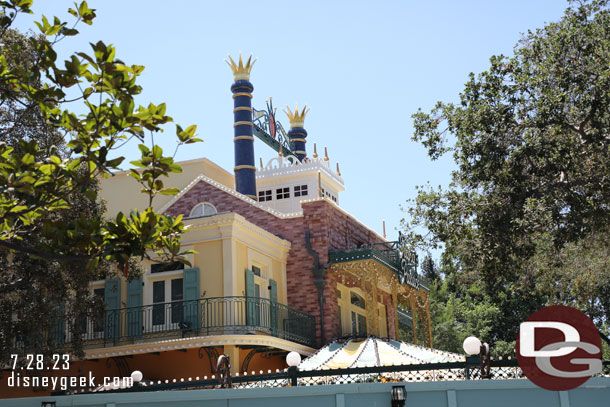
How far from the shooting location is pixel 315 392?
11023 millimetres

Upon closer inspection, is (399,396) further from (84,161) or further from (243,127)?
(243,127)

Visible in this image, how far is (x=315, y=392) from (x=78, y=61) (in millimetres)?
5884

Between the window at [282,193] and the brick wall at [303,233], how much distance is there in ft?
16.2

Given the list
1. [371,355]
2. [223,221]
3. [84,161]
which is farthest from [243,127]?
[84,161]

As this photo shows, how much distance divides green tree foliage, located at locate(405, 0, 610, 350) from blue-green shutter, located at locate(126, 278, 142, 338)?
769 cm

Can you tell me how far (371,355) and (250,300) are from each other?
11.3ft

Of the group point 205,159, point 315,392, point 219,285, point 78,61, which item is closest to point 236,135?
point 205,159

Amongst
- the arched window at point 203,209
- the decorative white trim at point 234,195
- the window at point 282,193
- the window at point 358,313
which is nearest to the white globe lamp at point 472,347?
the decorative white trim at point 234,195

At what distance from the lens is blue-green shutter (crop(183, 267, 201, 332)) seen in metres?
19.1

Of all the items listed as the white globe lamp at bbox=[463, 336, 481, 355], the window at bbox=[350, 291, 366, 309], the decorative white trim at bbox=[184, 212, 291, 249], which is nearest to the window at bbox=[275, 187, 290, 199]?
the window at bbox=[350, 291, 366, 309]

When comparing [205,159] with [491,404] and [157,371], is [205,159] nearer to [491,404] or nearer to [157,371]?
[157,371]

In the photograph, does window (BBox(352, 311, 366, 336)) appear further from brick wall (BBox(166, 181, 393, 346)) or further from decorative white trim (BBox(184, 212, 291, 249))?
decorative white trim (BBox(184, 212, 291, 249))

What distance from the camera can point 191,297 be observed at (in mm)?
19469

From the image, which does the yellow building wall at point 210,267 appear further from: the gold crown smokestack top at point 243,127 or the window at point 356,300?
the gold crown smokestack top at point 243,127
